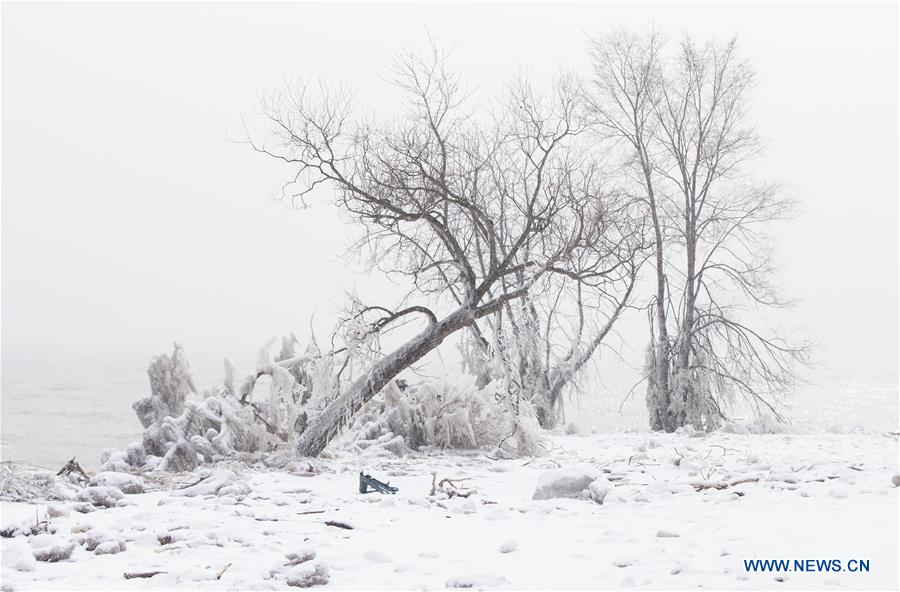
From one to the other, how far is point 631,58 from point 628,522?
1424 centimetres

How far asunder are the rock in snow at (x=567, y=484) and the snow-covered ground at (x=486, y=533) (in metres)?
0.07

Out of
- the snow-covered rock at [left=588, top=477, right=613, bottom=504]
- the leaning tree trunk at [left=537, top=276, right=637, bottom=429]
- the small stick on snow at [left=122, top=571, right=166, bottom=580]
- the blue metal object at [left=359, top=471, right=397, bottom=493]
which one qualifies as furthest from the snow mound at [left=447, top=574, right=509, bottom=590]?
the leaning tree trunk at [left=537, top=276, right=637, bottom=429]

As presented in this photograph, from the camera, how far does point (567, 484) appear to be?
19.9 ft

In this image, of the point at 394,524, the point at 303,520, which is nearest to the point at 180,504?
the point at 303,520

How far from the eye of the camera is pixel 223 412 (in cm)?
975

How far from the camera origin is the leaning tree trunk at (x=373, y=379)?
937cm

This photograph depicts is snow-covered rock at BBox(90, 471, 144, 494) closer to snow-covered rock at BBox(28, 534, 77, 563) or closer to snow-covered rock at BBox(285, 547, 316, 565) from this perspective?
snow-covered rock at BBox(28, 534, 77, 563)

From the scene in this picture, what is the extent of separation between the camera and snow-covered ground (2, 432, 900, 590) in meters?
3.77

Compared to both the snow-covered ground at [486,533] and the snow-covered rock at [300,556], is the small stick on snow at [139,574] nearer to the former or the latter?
the snow-covered ground at [486,533]

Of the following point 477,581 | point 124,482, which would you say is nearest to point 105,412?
point 124,482

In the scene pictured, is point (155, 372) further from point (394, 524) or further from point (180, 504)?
point (394, 524)

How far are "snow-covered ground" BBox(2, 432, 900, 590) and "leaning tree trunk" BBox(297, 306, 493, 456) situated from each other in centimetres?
166

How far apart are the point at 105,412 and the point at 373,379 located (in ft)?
132

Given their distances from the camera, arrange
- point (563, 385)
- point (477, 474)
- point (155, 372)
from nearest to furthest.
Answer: point (477, 474) < point (155, 372) < point (563, 385)
